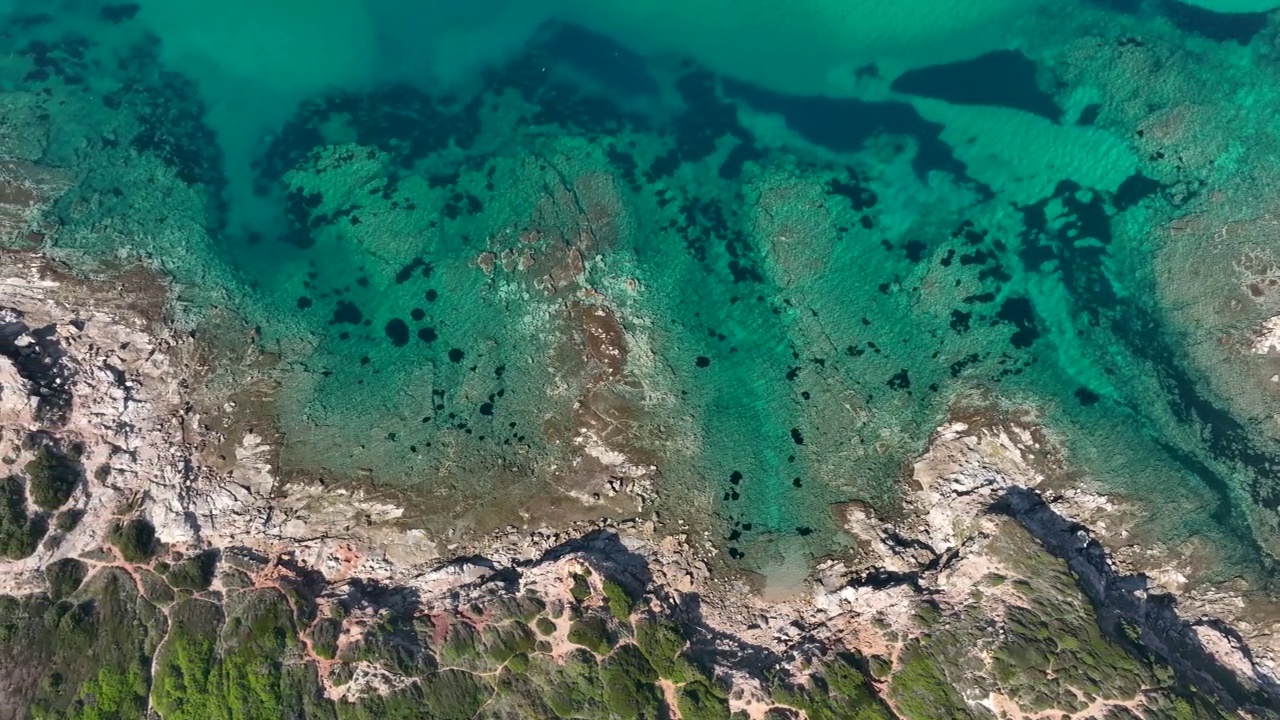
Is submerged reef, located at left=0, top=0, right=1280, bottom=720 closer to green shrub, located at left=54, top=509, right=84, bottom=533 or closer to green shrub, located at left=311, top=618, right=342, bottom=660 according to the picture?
green shrub, located at left=54, top=509, right=84, bottom=533

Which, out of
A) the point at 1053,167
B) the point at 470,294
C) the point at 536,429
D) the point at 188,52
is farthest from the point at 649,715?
the point at 188,52

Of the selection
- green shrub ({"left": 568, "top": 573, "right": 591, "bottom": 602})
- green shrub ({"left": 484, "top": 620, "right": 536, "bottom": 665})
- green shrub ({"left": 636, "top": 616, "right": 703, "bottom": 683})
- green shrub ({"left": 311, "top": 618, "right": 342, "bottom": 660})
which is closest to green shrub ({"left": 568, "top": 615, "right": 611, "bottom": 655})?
green shrub ({"left": 568, "top": 573, "right": 591, "bottom": 602})

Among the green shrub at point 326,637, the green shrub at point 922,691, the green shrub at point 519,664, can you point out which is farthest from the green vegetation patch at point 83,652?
the green shrub at point 922,691

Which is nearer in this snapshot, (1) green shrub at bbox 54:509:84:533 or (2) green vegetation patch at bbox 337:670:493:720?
(2) green vegetation patch at bbox 337:670:493:720

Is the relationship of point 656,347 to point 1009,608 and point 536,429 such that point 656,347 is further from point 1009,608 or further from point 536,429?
point 1009,608

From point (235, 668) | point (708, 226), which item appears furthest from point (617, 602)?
point (708, 226)

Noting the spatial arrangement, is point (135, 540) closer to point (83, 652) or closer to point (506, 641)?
point (83, 652)

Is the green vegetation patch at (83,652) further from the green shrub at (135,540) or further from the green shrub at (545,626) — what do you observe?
the green shrub at (545,626)
